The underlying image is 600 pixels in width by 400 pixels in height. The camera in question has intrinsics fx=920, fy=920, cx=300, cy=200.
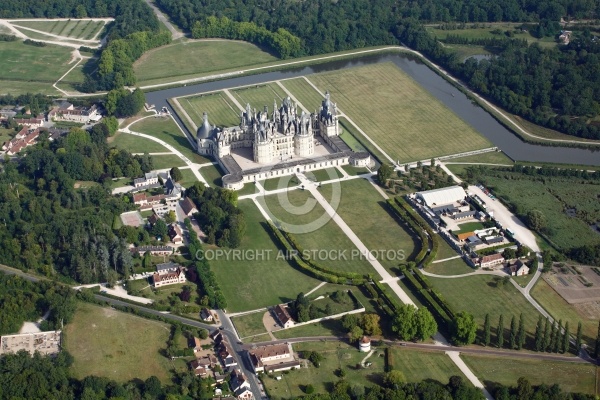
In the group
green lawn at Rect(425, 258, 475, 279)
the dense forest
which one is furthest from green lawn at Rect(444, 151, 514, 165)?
the dense forest

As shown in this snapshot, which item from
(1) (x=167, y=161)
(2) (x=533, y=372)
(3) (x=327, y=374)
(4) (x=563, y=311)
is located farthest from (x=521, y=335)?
(1) (x=167, y=161)

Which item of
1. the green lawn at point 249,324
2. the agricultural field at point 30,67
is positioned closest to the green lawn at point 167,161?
the agricultural field at point 30,67

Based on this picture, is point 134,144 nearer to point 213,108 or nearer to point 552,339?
point 213,108

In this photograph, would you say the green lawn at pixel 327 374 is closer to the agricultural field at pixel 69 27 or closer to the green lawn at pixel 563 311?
the green lawn at pixel 563 311

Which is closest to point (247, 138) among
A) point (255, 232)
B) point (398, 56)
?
point (255, 232)

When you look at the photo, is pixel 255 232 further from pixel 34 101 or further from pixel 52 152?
pixel 34 101

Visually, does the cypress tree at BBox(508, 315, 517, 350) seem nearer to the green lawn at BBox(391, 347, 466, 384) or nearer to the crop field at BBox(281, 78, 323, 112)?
the green lawn at BBox(391, 347, 466, 384)
